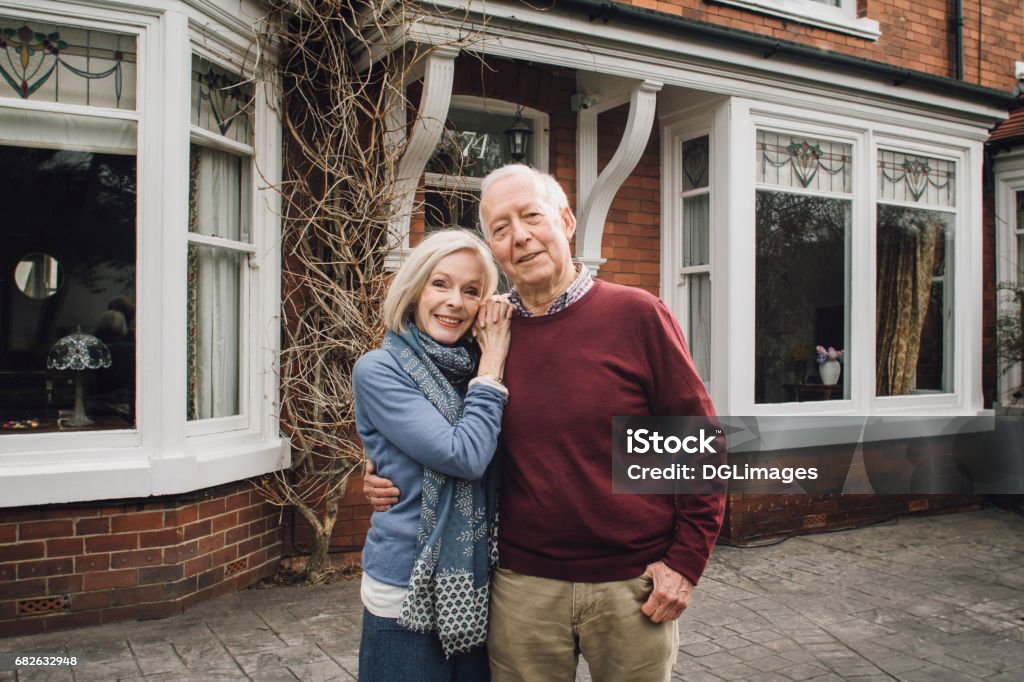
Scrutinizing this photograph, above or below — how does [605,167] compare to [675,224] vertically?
above

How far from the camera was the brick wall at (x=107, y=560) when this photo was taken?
400 centimetres

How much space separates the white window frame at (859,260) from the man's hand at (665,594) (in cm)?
409

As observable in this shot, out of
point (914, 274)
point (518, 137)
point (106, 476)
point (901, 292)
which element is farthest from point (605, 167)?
point (106, 476)

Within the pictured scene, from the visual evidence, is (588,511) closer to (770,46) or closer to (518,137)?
(518,137)

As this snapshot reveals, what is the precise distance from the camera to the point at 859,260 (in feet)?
21.8

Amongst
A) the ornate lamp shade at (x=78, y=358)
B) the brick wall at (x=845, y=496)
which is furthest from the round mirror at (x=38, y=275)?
the brick wall at (x=845, y=496)

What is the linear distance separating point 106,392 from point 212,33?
205cm

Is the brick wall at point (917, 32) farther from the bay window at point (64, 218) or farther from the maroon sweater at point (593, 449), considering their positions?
the maroon sweater at point (593, 449)

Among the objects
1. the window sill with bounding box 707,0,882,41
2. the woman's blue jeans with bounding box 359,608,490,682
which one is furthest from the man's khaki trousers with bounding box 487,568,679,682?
the window sill with bounding box 707,0,882,41

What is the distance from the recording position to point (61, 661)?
3646 mm

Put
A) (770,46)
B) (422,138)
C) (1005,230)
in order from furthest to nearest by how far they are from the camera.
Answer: (1005,230) < (770,46) < (422,138)

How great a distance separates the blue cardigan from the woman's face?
147mm

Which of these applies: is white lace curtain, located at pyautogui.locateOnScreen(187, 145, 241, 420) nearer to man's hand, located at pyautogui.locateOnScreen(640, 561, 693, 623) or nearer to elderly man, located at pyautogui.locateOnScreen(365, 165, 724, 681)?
elderly man, located at pyautogui.locateOnScreen(365, 165, 724, 681)

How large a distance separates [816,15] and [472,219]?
11.2 ft
